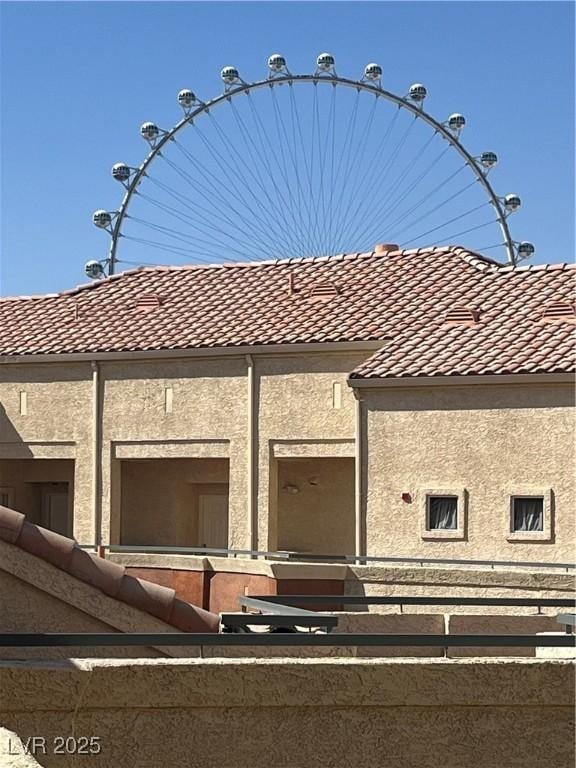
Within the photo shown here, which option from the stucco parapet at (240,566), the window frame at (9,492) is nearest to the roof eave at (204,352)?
the window frame at (9,492)

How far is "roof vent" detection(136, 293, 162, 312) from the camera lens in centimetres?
3030

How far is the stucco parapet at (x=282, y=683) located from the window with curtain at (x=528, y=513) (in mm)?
15683

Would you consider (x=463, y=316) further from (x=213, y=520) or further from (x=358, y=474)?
(x=213, y=520)

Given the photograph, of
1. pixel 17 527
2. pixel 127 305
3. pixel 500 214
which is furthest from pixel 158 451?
pixel 500 214

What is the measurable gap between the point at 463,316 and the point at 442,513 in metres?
4.41

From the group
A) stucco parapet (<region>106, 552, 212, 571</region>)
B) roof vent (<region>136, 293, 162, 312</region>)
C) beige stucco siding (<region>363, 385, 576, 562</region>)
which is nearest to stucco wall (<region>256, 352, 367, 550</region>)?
beige stucco siding (<region>363, 385, 576, 562</region>)

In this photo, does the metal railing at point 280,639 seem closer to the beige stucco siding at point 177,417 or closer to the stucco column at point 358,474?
the stucco column at point 358,474

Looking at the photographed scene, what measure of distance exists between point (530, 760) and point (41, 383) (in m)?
23.3

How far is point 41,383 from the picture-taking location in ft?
96.1

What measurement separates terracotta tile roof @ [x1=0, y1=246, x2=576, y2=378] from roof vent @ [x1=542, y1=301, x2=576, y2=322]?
57 millimetres

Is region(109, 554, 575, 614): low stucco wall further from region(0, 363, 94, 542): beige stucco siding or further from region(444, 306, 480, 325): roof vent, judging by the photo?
region(444, 306, 480, 325): roof vent

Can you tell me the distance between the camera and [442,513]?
23.4 m

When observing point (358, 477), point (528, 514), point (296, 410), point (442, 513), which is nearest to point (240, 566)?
point (358, 477)

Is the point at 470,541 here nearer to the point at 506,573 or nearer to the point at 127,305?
the point at 506,573
